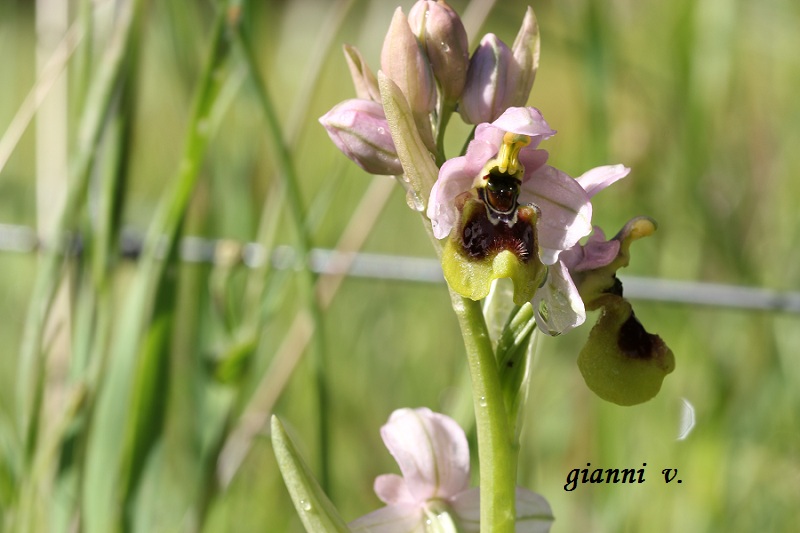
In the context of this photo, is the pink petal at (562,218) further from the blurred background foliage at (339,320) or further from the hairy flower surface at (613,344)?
the blurred background foliage at (339,320)

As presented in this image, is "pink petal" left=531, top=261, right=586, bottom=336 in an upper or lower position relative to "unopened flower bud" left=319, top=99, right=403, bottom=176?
lower

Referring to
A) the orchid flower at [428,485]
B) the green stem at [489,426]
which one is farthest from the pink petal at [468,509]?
the green stem at [489,426]

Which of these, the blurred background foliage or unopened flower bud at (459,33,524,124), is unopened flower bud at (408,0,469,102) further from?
the blurred background foliage

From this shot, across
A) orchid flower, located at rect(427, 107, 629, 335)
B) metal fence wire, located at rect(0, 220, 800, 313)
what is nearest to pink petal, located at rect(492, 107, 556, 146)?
orchid flower, located at rect(427, 107, 629, 335)

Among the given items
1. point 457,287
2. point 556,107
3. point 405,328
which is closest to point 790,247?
point 405,328

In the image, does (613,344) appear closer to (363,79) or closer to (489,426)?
(489,426)
